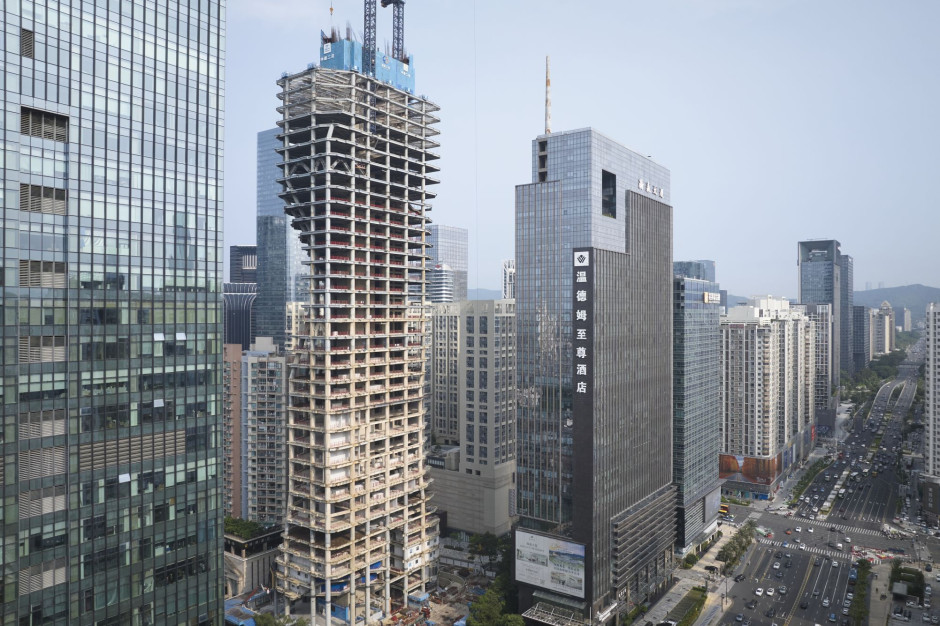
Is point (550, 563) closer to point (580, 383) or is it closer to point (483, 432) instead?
point (580, 383)

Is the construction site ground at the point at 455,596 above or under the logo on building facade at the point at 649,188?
under

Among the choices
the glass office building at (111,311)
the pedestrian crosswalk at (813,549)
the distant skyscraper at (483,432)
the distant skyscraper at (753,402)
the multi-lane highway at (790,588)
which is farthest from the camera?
the distant skyscraper at (753,402)

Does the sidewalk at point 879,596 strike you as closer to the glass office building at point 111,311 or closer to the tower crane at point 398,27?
the glass office building at point 111,311

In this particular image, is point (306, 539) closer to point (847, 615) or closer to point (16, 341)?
point (16, 341)

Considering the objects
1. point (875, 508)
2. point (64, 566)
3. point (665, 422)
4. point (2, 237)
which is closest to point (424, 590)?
point (665, 422)

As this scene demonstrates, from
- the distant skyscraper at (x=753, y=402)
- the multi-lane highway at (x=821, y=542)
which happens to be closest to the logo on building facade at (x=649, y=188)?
the multi-lane highway at (x=821, y=542)

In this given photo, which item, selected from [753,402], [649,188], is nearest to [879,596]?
[753,402]

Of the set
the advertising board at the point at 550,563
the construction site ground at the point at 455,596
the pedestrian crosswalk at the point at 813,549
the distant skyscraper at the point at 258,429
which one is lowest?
the pedestrian crosswalk at the point at 813,549
